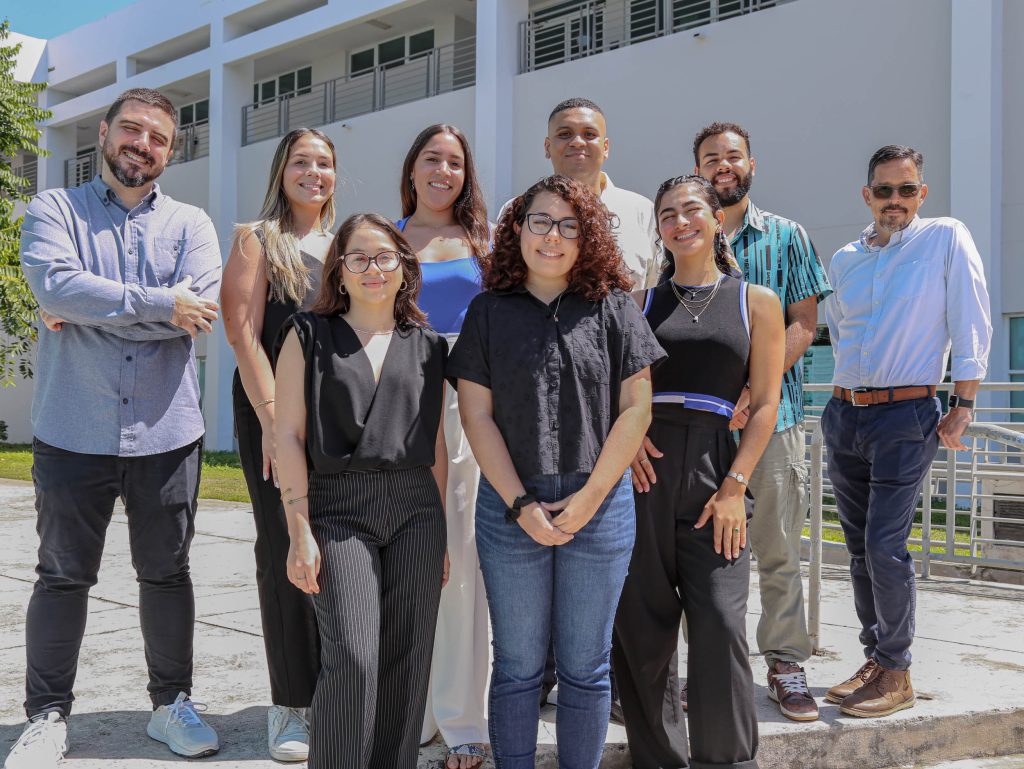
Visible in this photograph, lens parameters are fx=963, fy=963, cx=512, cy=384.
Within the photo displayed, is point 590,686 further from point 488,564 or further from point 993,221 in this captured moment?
point 993,221

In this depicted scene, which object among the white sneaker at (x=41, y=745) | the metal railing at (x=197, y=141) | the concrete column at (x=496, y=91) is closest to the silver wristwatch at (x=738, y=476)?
the white sneaker at (x=41, y=745)

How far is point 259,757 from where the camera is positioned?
3.49m

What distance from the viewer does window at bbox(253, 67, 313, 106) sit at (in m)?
→ 23.4

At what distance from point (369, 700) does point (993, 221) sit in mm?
11744

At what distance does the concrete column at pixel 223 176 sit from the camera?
22.7 meters

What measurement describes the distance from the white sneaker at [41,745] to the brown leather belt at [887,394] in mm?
3411

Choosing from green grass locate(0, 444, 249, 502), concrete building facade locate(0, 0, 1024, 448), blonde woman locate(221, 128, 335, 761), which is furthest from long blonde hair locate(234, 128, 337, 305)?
concrete building facade locate(0, 0, 1024, 448)

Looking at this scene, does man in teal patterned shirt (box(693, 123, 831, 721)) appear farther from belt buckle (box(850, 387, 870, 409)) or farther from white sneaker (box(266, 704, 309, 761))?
white sneaker (box(266, 704, 309, 761))

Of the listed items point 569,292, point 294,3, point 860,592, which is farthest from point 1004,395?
point 294,3

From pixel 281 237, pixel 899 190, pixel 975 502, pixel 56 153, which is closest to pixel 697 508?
pixel 281 237

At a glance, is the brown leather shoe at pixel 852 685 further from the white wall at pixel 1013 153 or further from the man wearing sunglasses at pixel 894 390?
the white wall at pixel 1013 153

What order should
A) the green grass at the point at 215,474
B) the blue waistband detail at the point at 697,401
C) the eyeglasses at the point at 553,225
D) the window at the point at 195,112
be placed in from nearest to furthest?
the eyeglasses at the point at 553,225 → the blue waistband detail at the point at 697,401 → the green grass at the point at 215,474 → the window at the point at 195,112

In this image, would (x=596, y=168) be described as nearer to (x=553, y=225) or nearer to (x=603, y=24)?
(x=553, y=225)

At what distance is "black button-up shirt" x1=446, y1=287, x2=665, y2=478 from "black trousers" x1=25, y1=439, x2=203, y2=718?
49.7 inches
